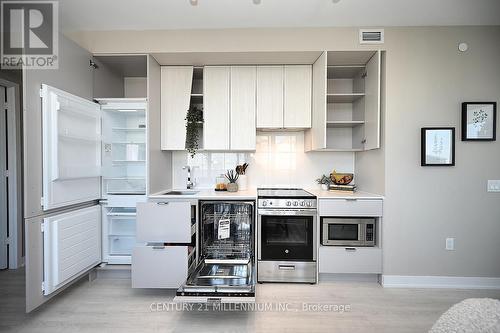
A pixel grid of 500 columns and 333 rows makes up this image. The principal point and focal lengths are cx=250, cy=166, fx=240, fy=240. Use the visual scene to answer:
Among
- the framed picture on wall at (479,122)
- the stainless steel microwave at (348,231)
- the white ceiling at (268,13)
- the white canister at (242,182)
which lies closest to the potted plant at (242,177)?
the white canister at (242,182)

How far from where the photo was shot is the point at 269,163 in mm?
3158

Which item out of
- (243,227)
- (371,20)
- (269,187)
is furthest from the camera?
(269,187)

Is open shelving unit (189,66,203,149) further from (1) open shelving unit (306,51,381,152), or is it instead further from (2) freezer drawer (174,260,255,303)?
(2) freezer drawer (174,260,255,303)

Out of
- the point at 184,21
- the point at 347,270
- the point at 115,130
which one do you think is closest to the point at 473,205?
the point at 347,270

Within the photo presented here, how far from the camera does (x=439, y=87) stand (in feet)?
7.96

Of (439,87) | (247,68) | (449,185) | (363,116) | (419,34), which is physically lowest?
(449,185)

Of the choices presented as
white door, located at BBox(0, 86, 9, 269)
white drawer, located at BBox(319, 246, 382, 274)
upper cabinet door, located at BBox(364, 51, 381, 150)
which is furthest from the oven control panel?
white door, located at BBox(0, 86, 9, 269)

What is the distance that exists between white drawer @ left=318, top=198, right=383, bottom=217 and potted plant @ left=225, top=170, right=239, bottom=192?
992mm

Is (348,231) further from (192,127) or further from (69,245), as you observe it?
(69,245)

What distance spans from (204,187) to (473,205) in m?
2.95

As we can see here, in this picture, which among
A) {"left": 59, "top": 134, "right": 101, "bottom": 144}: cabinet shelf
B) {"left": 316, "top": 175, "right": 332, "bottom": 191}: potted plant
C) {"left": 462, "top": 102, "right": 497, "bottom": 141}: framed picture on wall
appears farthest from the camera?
{"left": 316, "top": 175, "right": 332, "bottom": 191}: potted plant

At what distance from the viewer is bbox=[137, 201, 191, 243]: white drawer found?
7.16ft

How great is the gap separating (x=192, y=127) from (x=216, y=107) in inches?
14.2

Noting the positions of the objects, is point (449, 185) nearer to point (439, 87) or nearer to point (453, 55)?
point (439, 87)
